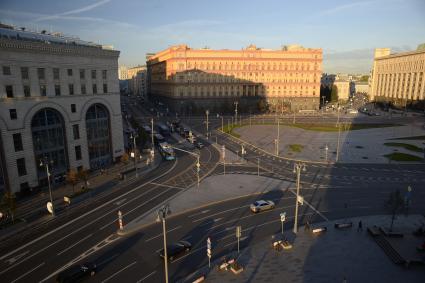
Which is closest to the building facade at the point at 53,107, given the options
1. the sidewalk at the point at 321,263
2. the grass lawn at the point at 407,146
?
the sidewalk at the point at 321,263

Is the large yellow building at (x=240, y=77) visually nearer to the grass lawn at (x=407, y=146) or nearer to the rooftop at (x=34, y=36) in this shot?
the grass lawn at (x=407, y=146)

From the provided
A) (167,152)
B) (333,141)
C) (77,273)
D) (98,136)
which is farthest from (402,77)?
(77,273)

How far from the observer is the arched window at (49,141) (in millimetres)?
48094

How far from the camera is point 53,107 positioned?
49.6 metres

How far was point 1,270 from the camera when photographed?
28.0m

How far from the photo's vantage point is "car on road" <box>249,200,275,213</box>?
39372 millimetres

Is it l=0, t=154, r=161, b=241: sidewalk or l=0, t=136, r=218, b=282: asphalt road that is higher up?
l=0, t=154, r=161, b=241: sidewalk

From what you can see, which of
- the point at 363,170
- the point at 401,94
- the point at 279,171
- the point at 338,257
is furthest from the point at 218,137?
the point at 401,94

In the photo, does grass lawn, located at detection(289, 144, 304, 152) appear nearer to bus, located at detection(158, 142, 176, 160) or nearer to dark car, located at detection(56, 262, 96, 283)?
bus, located at detection(158, 142, 176, 160)

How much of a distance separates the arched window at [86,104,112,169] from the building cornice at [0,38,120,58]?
10037 mm

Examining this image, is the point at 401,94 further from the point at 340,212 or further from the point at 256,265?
the point at 256,265

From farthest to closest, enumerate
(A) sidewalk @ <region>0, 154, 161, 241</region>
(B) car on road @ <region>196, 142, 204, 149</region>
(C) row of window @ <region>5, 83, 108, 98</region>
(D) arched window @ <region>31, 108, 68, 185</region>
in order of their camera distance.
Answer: (B) car on road @ <region>196, 142, 204, 149</region> < (D) arched window @ <region>31, 108, 68, 185</region> < (C) row of window @ <region>5, 83, 108, 98</region> < (A) sidewalk @ <region>0, 154, 161, 241</region>

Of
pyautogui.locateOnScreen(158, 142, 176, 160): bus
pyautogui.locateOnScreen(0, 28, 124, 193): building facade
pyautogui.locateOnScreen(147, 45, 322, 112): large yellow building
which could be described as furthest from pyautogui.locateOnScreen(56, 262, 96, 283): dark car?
pyautogui.locateOnScreen(147, 45, 322, 112): large yellow building

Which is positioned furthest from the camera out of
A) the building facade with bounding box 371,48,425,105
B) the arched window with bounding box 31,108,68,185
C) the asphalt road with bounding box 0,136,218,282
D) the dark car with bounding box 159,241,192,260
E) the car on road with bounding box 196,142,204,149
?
the building facade with bounding box 371,48,425,105
